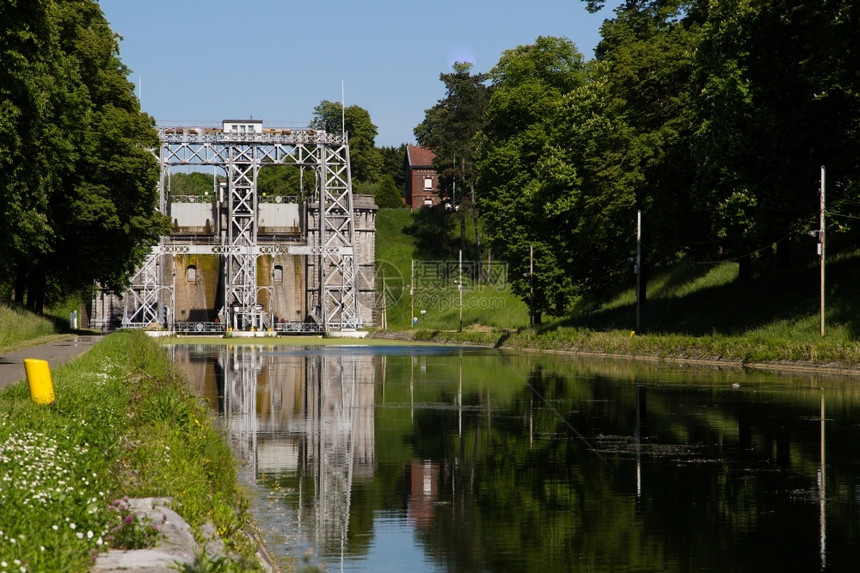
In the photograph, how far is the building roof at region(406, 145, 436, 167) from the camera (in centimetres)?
15025

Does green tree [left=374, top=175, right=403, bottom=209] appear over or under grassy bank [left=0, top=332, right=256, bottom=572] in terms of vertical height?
over

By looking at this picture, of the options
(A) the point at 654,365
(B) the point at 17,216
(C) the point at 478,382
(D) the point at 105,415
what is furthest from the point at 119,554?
(A) the point at 654,365

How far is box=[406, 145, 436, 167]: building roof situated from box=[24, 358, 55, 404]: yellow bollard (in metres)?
135

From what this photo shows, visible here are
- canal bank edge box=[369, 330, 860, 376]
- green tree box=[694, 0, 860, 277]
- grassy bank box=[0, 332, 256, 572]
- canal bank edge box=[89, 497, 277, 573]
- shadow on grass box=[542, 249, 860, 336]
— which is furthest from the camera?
shadow on grass box=[542, 249, 860, 336]

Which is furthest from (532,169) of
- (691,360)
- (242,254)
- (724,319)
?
(691,360)

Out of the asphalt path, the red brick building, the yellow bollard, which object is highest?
the red brick building

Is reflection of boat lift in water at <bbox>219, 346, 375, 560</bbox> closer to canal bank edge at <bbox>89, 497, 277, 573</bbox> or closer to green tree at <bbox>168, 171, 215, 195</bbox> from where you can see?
canal bank edge at <bbox>89, 497, 277, 573</bbox>

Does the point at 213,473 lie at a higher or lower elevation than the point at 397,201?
lower

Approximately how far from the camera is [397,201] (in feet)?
440

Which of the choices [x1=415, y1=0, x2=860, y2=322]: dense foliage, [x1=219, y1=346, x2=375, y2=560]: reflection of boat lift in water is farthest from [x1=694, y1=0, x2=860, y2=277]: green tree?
[x1=219, y1=346, x2=375, y2=560]: reflection of boat lift in water

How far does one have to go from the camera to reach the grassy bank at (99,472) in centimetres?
646

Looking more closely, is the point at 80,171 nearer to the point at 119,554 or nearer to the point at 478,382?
the point at 478,382

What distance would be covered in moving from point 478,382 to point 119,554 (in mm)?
25947

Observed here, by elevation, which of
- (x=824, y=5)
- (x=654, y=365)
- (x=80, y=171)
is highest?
(x=824, y=5)
